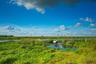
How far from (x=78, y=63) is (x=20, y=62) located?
3324 mm

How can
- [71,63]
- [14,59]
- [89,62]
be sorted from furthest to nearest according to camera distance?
[14,59], [71,63], [89,62]

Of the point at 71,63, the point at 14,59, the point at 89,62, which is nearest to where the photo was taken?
the point at 89,62

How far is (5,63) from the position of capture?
10250 millimetres

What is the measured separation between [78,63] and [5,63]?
4.24 meters

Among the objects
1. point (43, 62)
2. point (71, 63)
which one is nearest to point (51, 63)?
point (43, 62)

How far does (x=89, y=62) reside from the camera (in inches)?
361

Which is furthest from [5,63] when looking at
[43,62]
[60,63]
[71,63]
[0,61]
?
[71,63]

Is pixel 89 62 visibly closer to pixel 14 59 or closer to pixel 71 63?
pixel 71 63

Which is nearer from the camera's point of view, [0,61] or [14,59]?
[0,61]

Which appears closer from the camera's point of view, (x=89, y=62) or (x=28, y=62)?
(x=89, y=62)

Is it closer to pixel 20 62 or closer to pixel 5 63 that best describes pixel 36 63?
pixel 20 62

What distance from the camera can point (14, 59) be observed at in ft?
36.4

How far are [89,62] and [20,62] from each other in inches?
154

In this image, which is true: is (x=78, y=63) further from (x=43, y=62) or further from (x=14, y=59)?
(x=14, y=59)
